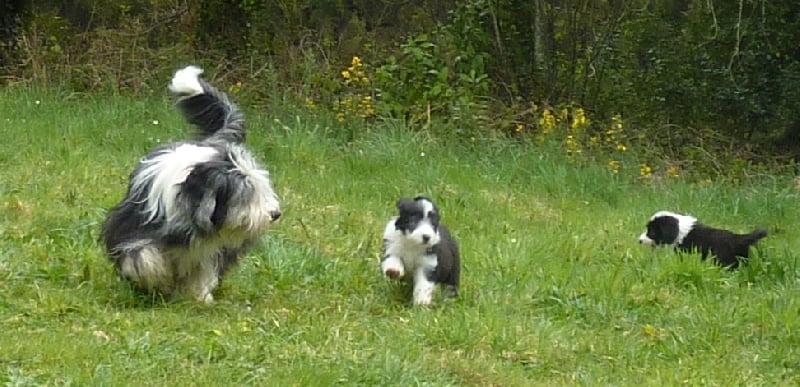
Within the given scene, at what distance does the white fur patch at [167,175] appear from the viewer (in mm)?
5762

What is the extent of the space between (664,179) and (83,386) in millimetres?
7856

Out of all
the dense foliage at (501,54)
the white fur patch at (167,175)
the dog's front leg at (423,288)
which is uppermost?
the white fur patch at (167,175)

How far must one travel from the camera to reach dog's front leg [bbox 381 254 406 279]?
6293 millimetres

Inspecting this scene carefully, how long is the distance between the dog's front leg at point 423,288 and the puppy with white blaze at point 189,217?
89 centimetres

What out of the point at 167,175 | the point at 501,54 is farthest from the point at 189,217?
the point at 501,54

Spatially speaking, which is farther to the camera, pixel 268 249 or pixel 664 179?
pixel 664 179

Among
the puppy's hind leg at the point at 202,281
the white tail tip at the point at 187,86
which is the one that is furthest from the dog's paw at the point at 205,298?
the white tail tip at the point at 187,86

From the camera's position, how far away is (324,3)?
1463 centimetres

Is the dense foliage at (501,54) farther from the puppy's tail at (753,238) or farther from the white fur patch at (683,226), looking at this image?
the puppy's tail at (753,238)

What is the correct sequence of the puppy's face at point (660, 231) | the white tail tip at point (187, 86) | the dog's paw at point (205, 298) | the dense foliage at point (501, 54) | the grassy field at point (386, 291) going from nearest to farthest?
the grassy field at point (386, 291)
the dog's paw at point (205, 298)
the white tail tip at point (187, 86)
the puppy's face at point (660, 231)
the dense foliage at point (501, 54)

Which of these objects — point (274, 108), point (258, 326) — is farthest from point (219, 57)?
point (258, 326)

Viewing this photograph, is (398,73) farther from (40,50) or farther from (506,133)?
(40,50)

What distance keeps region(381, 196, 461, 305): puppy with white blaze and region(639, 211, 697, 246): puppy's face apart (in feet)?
7.23

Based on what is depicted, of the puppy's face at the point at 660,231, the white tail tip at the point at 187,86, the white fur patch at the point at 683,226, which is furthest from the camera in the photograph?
the white fur patch at the point at 683,226
